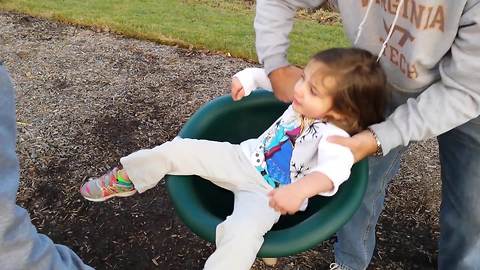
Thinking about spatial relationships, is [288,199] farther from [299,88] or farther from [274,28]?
[274,28]

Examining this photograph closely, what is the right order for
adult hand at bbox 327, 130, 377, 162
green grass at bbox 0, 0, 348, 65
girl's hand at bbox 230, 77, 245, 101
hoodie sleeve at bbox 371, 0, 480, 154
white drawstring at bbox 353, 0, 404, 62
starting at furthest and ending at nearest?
green grass at bbox 0, 0, 348, 65 < girl's hand at bbox 230, 77, 245, 101 < adult hand at bbox 327, 130, 377, 162 < white drawstring at bbox 353, 0, 404, 62 < hoodie sleeve at bbox 371, 0, 480, 154

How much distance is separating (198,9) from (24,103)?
2.52 m

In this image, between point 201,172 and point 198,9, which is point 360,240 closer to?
point 201,172

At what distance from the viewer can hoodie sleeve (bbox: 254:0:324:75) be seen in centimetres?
188

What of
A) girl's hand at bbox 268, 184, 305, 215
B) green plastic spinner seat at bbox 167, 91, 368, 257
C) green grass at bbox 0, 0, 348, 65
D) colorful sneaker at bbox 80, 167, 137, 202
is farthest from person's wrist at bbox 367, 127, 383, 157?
green grass at bbox 0, 0, 348, 65

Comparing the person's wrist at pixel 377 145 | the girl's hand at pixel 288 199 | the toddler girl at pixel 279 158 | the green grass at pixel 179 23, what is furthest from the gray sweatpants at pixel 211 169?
the green grass at pixel 179 23

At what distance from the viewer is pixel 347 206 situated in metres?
1.62

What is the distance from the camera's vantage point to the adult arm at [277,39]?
1.88m

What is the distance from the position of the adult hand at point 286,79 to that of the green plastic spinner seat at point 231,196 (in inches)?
6.5

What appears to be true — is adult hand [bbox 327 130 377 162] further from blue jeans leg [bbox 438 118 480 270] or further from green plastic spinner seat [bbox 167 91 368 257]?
blue jeans leg [bbox 438 118 480 270]

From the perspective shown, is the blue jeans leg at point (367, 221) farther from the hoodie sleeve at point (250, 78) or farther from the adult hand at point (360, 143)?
the hoodie sleeve at point (250, 78)

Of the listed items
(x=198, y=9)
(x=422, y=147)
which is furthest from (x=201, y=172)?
(x=198, y=9)

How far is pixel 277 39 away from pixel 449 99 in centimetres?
67

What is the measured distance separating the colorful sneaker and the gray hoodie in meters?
0.93
